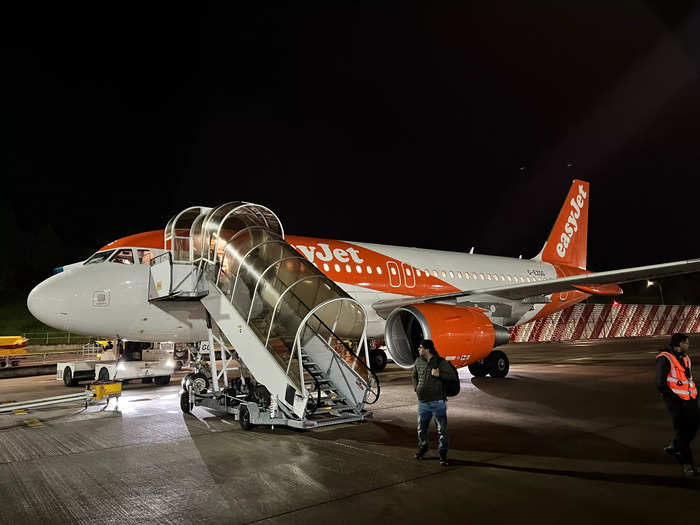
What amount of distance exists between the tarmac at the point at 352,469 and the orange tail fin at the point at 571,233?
14064mm

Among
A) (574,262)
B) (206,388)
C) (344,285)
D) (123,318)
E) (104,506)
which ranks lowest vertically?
(104,506)

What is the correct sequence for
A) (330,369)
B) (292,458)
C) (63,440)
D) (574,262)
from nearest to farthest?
(292,458), (63,440), (330,369), (574,262)

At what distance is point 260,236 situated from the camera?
869 centimetres

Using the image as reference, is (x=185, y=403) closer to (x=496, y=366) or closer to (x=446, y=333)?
(x=446, y=333)

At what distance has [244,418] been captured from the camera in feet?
23.9

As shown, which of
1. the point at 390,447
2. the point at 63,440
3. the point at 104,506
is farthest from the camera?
the point at 63,440

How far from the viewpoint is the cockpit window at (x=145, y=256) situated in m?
10.2

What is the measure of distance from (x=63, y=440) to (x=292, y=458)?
3419 mm

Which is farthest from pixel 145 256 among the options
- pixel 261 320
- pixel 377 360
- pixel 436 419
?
pixel 377 360

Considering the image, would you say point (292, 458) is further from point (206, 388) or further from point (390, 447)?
point (206, 388)

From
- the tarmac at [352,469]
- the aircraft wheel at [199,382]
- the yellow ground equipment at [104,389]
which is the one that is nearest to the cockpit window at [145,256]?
the yellow ground equipment at [104,389]

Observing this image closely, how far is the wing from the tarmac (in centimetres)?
326

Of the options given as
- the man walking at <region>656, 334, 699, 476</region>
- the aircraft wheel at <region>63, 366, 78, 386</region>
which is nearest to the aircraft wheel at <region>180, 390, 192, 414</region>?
the aircraft wheel at <region>63, 366, 78, 386</region>

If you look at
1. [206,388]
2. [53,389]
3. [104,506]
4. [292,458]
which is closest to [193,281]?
[206,388]
